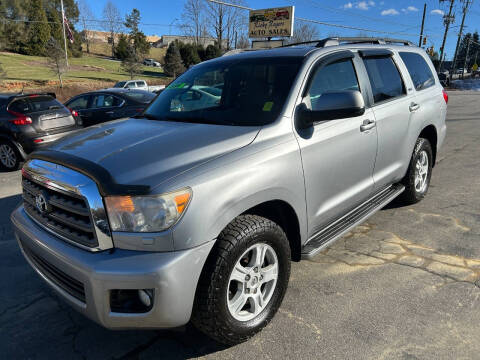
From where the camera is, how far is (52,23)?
2195 inches

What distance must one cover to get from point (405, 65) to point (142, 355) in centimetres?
391

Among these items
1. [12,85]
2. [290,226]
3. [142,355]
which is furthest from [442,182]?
[12,85]

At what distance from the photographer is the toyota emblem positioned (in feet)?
7.73

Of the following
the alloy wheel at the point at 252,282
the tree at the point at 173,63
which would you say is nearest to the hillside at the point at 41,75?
the tree at the point at 173,63

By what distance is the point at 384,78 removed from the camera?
3801mm

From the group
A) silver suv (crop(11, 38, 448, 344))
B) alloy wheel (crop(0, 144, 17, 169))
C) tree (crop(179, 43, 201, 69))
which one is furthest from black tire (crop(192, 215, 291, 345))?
tree (crop(179, 43, 201, 69))

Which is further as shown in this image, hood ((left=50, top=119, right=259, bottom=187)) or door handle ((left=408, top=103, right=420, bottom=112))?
door handle ((left=408, top=103, right=420, bottom=112))

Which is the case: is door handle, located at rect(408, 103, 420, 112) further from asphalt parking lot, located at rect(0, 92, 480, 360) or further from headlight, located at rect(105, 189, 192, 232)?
A: headlight, located at rect(105, 189, 192, 232)

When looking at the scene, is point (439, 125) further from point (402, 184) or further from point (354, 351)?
point (354, 351)

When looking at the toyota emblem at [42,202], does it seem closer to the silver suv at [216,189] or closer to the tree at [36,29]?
the silver suv at [216,189]

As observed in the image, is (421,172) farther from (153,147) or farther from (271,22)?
(271,22)

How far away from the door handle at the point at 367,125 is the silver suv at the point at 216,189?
18mm

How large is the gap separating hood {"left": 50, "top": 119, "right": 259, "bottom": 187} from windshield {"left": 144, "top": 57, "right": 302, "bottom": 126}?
0.68ft

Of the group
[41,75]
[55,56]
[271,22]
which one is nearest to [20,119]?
[55,56]
